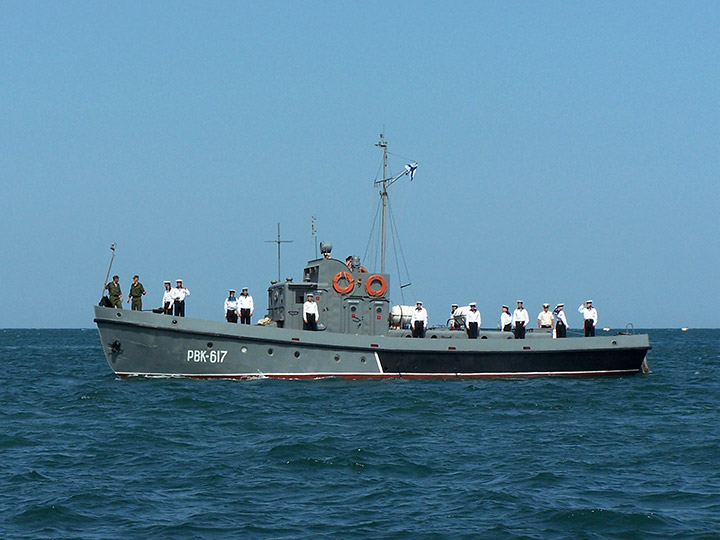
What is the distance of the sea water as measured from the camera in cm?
1173

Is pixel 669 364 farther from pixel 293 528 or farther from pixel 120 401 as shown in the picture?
pixel 293 528

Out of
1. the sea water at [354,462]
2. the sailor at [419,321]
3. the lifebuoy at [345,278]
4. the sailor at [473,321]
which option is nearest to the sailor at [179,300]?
the sea water at [354,462]

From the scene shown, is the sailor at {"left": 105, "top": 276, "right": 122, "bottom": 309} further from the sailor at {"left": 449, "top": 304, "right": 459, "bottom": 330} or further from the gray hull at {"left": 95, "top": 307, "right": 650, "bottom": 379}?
the sailor at {"left": 449, "top": 304, "right": 459, "bottom": 330}

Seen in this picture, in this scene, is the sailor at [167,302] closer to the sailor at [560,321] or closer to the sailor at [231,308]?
the sailor at [231,308]

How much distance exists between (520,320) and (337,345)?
6.69 meters

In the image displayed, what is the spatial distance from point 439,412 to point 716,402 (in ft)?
28.7

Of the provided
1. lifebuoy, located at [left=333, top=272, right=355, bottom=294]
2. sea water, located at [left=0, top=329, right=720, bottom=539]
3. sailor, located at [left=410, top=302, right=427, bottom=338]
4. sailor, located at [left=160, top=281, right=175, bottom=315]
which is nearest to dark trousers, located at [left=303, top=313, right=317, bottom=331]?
lifebuoy, located at [left=333, top=272, right=355, bottom=294]

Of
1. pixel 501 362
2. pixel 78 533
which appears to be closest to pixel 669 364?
pixel 501 362

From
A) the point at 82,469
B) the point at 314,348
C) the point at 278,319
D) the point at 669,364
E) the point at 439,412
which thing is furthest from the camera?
the point at 669,364

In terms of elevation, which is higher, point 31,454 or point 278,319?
point 278,319

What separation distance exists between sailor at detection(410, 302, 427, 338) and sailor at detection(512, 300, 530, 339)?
10.2 ft

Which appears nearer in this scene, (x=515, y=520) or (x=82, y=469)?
(x=515, y=520)

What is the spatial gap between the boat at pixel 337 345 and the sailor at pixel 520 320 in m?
0.42

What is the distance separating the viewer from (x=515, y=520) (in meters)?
11.9
